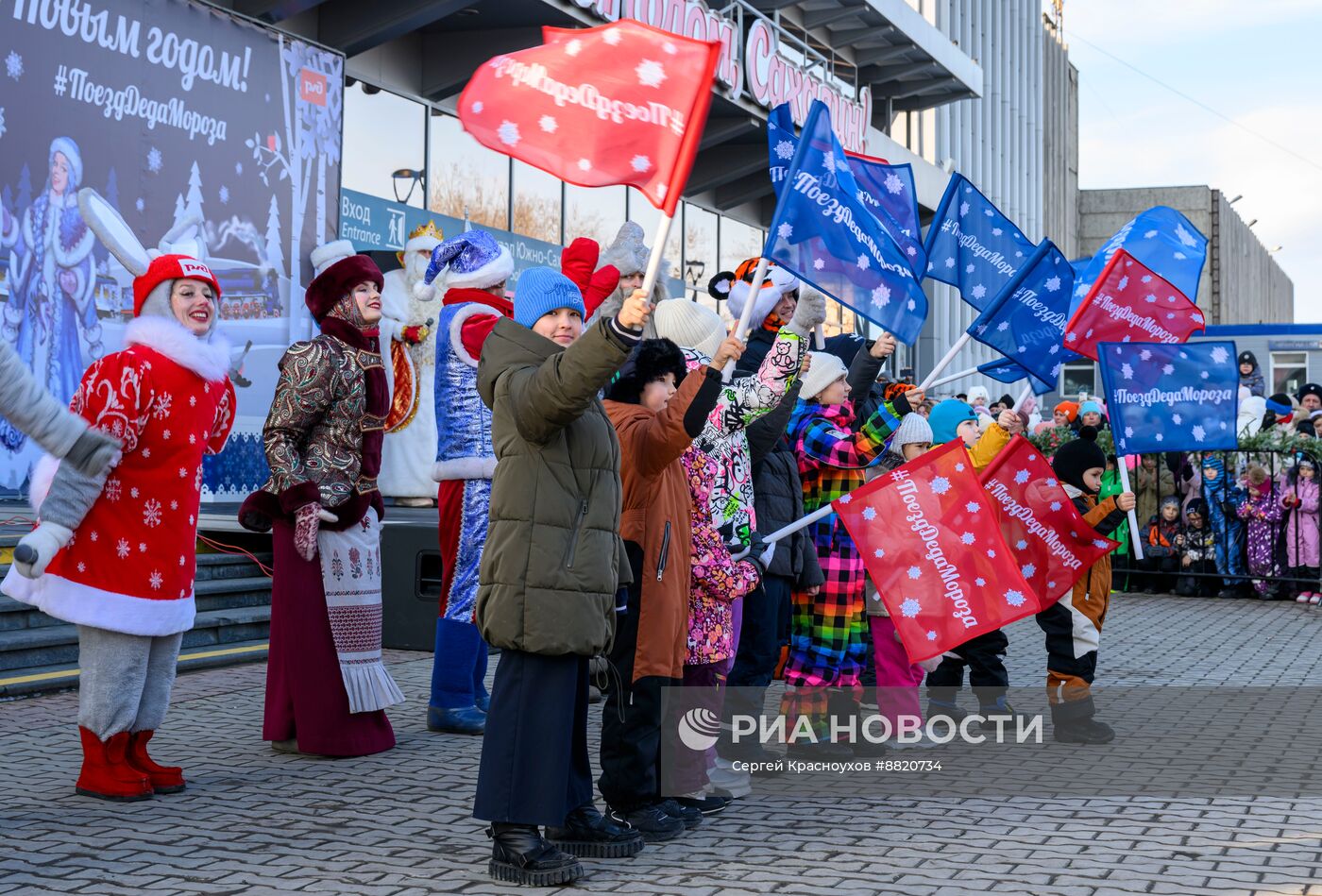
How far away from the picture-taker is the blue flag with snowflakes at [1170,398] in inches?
347

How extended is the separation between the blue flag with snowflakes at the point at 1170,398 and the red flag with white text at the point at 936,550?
101 inches

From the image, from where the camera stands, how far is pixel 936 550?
6.56 meters

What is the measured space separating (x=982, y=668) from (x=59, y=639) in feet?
16.1

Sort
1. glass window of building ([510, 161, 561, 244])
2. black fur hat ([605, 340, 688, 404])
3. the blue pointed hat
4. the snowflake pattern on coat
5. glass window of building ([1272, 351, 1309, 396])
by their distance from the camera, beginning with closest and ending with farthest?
black fur hat ([605, 340, 688, 404]) → the snowflake pattern on coat → the blue pointed hat → glass window of building ([510, 161, 561, 244]) → glass window of building ([1272, 351, 1309, 396])

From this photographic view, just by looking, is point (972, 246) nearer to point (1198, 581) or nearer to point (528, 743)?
point (528, 743)

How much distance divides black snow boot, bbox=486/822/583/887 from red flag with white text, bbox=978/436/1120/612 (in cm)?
335

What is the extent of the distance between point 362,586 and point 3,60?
5.72 m

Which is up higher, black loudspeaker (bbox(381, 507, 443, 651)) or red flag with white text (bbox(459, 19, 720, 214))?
red flag with white text (bbox(459, 19, 720, 214))

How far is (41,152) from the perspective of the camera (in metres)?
10.4

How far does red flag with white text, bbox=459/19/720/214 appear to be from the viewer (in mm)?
4684

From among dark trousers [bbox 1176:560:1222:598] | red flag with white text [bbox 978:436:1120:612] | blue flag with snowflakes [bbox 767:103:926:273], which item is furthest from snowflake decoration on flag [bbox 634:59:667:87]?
dark trousers [bbox 1176:560:1222:598]

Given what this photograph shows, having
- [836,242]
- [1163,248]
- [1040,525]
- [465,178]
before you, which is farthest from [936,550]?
[465,178]

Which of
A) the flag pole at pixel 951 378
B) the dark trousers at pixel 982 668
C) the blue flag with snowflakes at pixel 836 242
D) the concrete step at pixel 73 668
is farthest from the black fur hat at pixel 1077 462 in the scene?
the concrete step at pixel 73 668

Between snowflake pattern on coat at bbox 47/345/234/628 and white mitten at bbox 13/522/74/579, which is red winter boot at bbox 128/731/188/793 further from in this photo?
white mitten at bbox 13/522/74/579
